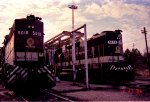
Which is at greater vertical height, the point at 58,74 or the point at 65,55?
the point at 65,55

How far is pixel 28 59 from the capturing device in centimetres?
1221

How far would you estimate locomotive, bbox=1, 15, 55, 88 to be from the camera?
11.3 m

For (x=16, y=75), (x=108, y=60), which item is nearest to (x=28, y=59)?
(x=16, y=75)

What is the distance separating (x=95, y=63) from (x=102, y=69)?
3.59 ft

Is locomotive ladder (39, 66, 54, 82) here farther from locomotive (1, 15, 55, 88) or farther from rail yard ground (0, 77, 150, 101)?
rail yard ground (0, 77, 150, 101)

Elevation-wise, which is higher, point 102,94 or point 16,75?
point 16,75

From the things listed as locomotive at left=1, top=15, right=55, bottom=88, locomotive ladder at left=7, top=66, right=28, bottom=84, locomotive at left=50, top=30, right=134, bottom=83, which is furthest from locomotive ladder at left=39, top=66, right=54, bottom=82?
locomotive at left=50, top=30, right=134, bottom=83

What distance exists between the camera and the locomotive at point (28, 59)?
444 inches

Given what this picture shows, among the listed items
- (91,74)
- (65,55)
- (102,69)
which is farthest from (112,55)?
(65,55)

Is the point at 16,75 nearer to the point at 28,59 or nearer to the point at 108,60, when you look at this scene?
the point at 28,59

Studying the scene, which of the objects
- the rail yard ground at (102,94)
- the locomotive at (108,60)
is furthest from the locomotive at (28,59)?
the locomotive at (108,60)

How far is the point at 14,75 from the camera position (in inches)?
445

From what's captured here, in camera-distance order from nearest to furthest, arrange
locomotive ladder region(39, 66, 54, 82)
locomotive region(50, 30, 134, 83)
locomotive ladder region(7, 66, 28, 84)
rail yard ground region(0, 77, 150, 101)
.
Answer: rail yard ground region(0, 77, 150, 101), locomotive ladder region(7, 66, 28, 84), locomotive ladder region(39, 66, 54, 82), locomotive region(50, 30, 134, 83)

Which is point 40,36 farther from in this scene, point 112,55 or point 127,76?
point 127,76
